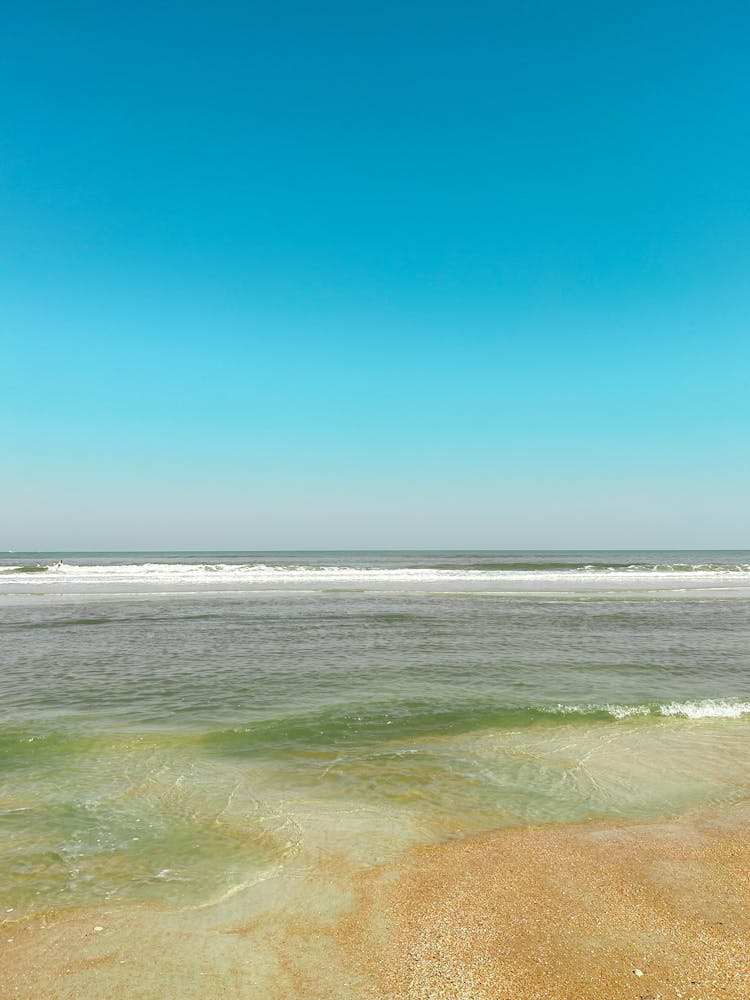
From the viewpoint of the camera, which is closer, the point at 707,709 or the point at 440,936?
the point at 440,936

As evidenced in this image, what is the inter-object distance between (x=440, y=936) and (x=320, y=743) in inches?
192

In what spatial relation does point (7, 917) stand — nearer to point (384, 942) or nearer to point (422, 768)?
point (384, 942)

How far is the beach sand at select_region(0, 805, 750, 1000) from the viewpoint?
3910mm

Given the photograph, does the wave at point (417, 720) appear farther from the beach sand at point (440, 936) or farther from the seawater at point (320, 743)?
the beach sand at point (440, 936)

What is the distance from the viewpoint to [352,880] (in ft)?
17.3

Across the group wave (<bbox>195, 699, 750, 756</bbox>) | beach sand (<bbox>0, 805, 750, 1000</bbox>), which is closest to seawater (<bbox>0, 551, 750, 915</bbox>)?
wave (<bbox>195, 699, 750, 756</bbox>)

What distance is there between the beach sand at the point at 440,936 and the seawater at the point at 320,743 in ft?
1.42

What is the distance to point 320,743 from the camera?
9062 millimetres

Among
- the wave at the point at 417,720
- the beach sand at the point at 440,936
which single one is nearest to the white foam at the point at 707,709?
the wave at the point at 417,720

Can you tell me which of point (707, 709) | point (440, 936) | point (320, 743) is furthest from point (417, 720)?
point (440, 936)

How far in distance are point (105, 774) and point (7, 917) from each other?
318 centimetres

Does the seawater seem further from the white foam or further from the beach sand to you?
the beach sand

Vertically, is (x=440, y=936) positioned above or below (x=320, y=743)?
above

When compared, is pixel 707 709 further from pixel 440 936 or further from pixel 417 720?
pixel 440 936
